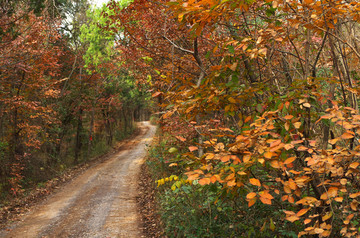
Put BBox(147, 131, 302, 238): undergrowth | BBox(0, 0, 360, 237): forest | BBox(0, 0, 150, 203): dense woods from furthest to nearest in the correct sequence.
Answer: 1. BBox(0, 0, 150, 203): dense woods
2. BBox(147, 131, 302, 238): undergrowth
3. BBox(0, 0, 360, 237): forest

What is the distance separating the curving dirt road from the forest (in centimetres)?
131

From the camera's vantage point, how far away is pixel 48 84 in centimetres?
1597

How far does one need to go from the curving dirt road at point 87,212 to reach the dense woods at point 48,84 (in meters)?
2.78

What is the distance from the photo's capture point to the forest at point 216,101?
8.92 ft

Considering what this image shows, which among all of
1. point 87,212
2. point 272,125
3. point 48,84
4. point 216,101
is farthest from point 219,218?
point 48,84

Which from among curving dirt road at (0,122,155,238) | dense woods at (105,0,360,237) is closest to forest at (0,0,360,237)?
dense woods at (105,0,360,237)

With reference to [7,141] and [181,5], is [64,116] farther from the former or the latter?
[181,5]

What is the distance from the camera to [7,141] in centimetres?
1549

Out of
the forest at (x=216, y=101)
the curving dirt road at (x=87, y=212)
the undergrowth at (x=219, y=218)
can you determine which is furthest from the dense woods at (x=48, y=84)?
the undergrowth at (x=219, y=218)

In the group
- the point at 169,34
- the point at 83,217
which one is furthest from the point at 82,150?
the point at 169,34

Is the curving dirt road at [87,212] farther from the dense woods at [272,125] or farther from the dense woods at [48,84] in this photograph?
the dense woods at [48,84]

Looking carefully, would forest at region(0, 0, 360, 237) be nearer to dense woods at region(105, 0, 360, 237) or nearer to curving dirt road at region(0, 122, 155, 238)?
dense woods at region(105, 0, 360, 237)

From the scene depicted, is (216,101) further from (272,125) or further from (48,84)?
(48,84)

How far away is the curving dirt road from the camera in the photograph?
8.34 meters
